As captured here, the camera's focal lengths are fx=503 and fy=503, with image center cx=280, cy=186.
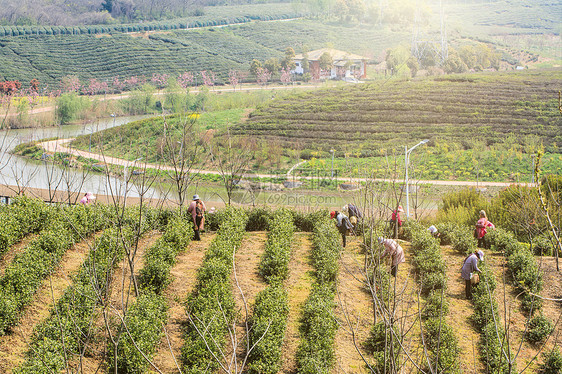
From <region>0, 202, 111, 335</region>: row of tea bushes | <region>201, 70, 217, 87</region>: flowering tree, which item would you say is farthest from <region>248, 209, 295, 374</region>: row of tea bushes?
<region>201, 70, 217, 87</region>: flowering tree

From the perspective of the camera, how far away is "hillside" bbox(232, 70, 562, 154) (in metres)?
47.1

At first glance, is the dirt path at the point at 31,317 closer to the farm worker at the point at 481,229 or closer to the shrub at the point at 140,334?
the shrub at the point at 140,334

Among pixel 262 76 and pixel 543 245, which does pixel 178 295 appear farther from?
pixel 262 76

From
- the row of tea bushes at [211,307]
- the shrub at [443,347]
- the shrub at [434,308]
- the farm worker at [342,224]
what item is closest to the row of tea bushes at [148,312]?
the row of tea bushes at [211,307]

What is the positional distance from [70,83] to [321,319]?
72.4m

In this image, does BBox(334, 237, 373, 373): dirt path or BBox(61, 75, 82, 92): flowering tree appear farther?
BBox(61, 75, 82, 92): flowering tree

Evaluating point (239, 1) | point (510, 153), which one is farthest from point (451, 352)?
point (239, 1)

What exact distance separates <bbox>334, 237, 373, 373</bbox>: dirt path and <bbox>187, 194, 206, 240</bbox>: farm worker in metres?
3.75

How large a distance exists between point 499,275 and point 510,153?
3134 cm

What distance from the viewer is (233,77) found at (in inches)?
3123

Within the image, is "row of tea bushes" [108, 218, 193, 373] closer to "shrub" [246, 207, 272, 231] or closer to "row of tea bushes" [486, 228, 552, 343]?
"shrub" [246, 207, 272, 231]

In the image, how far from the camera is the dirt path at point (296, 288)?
8.13m

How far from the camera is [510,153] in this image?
39656 mm

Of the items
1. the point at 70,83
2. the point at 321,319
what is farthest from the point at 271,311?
the point at 70,83
